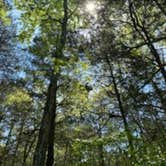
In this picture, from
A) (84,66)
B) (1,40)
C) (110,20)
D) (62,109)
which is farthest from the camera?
(62,109)

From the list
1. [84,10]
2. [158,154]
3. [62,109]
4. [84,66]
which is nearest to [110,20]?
[84,10]

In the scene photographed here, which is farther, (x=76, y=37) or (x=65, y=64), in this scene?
(x=76, y=37)

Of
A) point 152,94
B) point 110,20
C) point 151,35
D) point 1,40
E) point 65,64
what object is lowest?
point 65,64

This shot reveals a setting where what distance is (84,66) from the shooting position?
654 cm

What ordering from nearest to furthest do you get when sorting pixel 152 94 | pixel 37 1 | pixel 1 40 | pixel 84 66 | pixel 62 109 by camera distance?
1. pixel 84 66
2. pixel 37 1
3. pixel 152 94
4. pixel 1 40
5. pixel 62 109

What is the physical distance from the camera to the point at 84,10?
12102mm

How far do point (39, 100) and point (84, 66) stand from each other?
1512cm

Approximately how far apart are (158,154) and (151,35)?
24.4ft

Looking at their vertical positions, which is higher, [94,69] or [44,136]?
[94,69]

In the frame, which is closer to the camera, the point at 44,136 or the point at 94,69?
the point at 44,136

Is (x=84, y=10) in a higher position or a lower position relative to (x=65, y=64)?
higher

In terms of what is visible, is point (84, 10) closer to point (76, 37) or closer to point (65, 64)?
point (76, 37)

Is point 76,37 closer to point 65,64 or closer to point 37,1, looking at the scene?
point 37,1

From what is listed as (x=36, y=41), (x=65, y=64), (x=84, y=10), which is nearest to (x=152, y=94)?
(x=84, y=10)
